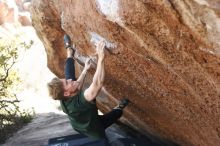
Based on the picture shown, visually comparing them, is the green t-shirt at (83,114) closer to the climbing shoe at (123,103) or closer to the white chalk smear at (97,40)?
the white chalk smear at (97,40)

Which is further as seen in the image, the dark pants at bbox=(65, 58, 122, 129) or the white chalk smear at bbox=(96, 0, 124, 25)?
the dark pants at bbox=(65, 58, 122, 129)

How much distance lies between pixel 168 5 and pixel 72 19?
Answer: 9.62 feet

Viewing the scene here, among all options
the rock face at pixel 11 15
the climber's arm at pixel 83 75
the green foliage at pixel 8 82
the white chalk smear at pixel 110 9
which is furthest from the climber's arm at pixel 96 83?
the rock face at pixel 11 15

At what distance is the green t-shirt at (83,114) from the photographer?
18.6 feet

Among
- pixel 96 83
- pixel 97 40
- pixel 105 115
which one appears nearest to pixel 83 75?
pixel 97 40

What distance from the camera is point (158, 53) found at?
4.88 meters

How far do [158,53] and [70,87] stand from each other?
1.57 m

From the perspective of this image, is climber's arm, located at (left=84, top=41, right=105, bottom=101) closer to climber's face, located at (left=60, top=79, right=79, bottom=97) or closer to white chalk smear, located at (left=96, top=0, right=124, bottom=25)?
climber's face, located at (left=60, top=79, right=79, bottom=97)

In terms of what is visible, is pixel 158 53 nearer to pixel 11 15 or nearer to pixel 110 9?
pixel 110 9

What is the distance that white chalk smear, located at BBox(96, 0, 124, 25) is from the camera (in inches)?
183

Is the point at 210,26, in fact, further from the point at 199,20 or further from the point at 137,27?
the point at 137,27

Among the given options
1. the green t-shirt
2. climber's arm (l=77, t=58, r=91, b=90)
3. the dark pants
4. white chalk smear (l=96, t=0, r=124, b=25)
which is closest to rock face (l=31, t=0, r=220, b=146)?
white chalk smear (l=96, t=0, r=124, b=25)

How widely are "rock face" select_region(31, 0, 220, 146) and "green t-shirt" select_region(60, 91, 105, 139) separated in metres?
0.88

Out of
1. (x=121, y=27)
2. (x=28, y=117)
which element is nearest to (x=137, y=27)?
(x=121, y=27)
